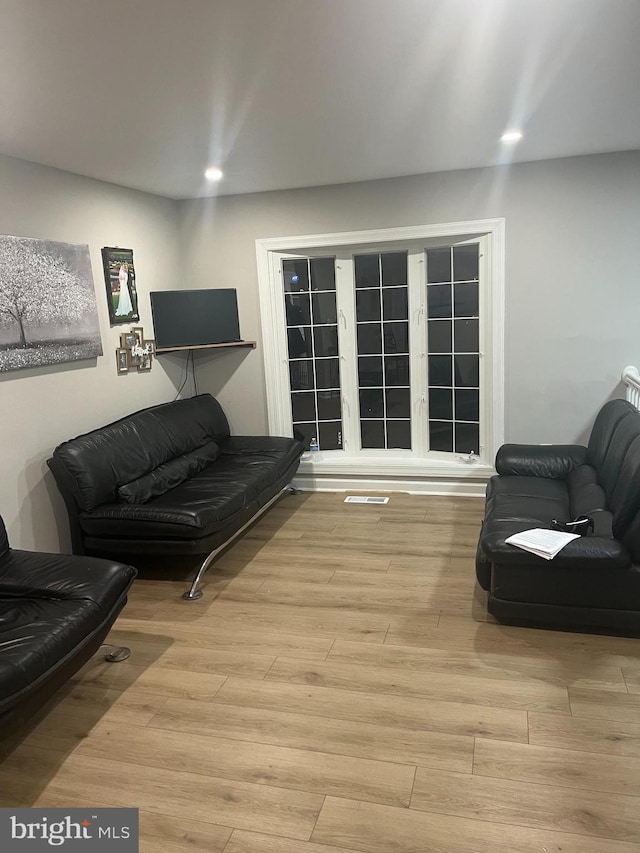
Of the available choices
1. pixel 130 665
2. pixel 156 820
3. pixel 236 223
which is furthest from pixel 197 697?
pixel 236 223

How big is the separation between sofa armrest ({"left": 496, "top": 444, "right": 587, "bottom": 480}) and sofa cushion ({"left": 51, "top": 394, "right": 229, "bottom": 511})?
7.56 feet

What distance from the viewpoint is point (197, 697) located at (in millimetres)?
2643

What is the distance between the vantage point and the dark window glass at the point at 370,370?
5.36 meters

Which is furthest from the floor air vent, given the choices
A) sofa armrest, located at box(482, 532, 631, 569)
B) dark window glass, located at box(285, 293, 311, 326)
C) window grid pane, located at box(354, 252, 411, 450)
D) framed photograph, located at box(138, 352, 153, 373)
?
sofa armrest, located at box(482, 532, 631, 569)

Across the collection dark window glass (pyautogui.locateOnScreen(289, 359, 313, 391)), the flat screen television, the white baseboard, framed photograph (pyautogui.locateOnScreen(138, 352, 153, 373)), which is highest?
the flat screen television

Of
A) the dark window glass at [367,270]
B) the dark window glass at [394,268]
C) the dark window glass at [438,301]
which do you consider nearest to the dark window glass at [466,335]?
the dark window glass at [438,301]

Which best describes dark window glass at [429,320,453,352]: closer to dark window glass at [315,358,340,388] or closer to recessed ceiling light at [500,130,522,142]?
dark window glass at [315,358,340,388]

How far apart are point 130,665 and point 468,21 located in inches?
117

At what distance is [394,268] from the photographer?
5.16 metres

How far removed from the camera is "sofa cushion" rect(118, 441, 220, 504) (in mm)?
3820

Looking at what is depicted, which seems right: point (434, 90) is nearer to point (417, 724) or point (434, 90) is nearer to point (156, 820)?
point (417, 724)

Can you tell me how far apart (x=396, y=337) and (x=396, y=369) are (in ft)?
0.89

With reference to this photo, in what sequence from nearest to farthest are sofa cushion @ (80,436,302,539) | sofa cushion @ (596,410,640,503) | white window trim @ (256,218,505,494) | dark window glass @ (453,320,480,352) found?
sofa cushion @ (596,410,640,503) < sofa cushion @ (80,436,302,539) < white window trim @ (256,218,505,494) < dark window glass @ (453,320,480,352)

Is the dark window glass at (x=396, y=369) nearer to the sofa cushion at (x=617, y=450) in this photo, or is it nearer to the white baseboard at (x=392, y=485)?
the white baseboard at (x=392, y=485)
